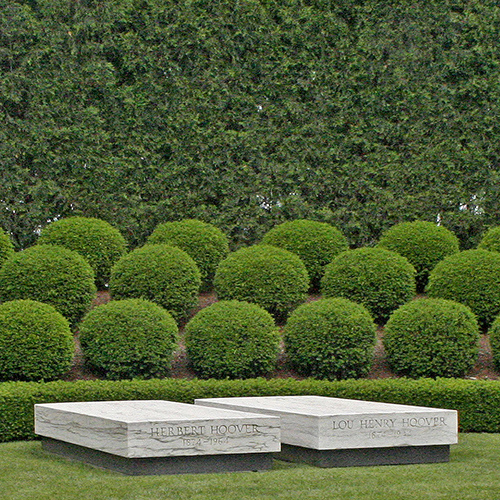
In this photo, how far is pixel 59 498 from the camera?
6.32 meters

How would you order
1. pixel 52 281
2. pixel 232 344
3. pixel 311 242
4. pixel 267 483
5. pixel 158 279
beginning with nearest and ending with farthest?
pixel 267 483 < pixel 232 344 < pixel 52 281 < pixel 158 279 < pixel 311 242

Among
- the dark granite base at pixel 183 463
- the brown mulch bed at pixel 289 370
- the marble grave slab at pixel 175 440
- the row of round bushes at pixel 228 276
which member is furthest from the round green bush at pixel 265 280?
the dark granite base at pixel 183 463

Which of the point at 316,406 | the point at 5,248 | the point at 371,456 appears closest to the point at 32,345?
the point at 5,248

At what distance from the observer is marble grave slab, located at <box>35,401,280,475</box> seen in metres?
7.00

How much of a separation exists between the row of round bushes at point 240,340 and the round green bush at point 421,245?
2.54m

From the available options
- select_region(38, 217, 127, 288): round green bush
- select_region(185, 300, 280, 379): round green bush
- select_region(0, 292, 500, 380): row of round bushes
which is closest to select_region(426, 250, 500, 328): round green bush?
select_region(0, 292, 500, 380): row of round bushes

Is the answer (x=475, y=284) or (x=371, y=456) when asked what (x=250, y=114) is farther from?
(x=371, y=456)

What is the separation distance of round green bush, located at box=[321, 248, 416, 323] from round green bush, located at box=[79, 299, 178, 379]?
2.74 metres

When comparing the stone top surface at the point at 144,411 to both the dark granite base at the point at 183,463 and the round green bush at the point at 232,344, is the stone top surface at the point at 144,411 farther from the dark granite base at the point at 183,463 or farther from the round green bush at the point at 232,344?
the round green bush at the point at 232,344

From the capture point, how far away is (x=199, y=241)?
13.8m

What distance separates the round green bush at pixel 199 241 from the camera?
13.8 metres

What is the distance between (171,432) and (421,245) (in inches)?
314

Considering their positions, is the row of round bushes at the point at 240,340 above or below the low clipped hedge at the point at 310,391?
above

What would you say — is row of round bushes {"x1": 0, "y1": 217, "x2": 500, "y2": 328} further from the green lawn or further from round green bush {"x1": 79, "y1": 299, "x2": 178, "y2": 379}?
the green lawn
